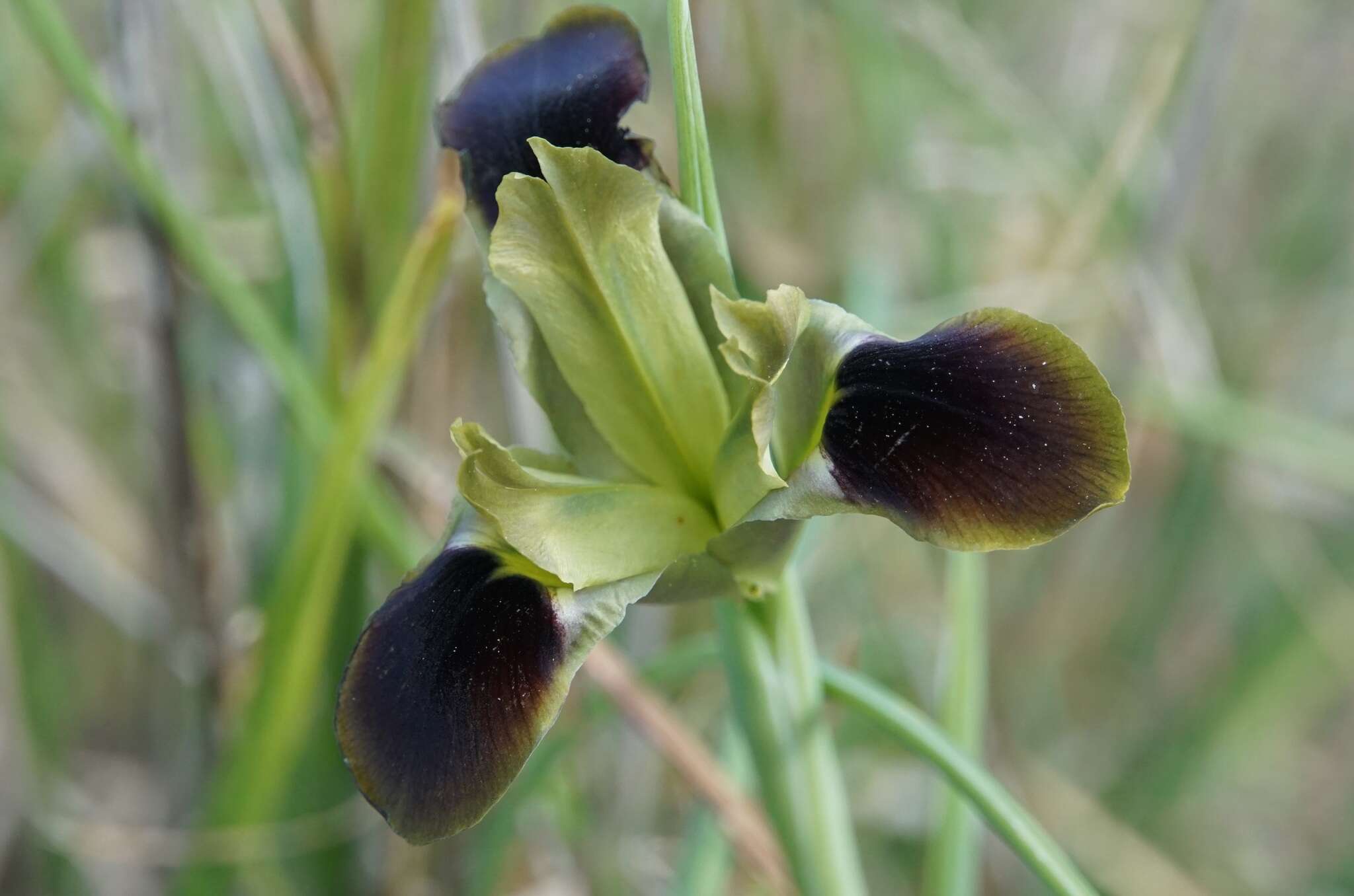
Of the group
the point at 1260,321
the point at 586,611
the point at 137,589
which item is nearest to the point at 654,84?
the point at 137,589

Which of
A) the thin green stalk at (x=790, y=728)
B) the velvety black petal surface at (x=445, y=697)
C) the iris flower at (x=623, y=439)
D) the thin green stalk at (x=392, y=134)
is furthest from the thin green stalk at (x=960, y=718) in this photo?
the thin green stalk at (x=392, y=134)

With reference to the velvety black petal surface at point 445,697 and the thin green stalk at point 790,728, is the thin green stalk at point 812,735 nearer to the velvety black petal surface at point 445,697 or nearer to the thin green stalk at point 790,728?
the thin green stalk at point 790,728

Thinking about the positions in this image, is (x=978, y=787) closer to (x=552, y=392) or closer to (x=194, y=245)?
(x=552, y=392)

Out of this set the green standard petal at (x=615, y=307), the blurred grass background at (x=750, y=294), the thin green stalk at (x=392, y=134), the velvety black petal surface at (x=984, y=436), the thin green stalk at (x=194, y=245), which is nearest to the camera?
the velvety black petal surface at (x=984, y=436)

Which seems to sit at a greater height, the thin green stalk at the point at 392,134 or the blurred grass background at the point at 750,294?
the thin green stalk at the point at 392,134

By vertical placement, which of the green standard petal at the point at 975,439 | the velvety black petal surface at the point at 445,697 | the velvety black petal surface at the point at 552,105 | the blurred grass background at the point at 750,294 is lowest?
the blurred grass background at the point at 750,294

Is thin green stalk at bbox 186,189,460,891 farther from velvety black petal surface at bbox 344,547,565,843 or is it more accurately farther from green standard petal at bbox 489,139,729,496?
velvety black petal surface at bbox 344,547,565,843

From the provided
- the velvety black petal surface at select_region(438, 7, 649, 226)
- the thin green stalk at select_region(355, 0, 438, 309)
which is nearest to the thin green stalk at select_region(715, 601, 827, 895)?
the velvety black petal surface at select_region(438, 7, 649, 226)

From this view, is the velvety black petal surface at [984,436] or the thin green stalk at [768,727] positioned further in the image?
the thin green stalk at [768,727]

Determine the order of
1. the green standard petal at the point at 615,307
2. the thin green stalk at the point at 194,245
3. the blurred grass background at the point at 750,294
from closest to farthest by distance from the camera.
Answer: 1. the green standard petal at the point at 615,307
2. the thin green stalk at the point at 194,245
3. the blurred grass background at the point at 750,294
